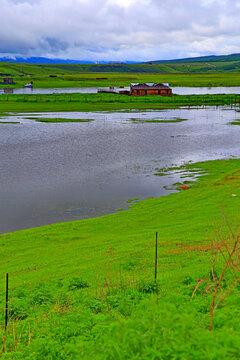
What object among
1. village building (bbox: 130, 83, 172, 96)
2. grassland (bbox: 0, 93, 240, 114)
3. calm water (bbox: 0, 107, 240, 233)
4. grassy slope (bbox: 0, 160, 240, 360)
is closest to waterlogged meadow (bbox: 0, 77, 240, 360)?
grassy slope (bbox: 0, 160, 240, 360)

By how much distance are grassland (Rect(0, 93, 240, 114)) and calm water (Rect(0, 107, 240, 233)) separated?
73.4ft

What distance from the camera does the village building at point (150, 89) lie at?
417ft

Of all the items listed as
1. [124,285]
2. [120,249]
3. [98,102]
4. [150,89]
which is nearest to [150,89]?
[150,89]

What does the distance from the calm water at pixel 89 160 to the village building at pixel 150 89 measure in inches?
2234

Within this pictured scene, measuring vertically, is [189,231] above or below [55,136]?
below

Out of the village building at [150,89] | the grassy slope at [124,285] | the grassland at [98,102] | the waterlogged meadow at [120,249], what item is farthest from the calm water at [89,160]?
the village building at [150,89]

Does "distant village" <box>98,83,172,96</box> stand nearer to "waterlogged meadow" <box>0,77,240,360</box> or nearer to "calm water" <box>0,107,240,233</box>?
"calm water" <box>0,107,240,233</box>

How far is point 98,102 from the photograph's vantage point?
108 m

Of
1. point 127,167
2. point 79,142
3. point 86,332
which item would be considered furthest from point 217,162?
point 86,332

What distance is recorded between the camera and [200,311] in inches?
371

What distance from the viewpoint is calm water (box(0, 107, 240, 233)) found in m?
26.2

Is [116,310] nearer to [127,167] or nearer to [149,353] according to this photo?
[149,353]

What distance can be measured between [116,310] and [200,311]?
2527mm

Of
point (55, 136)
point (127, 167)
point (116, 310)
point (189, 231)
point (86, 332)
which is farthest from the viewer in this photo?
point (55, 136)
